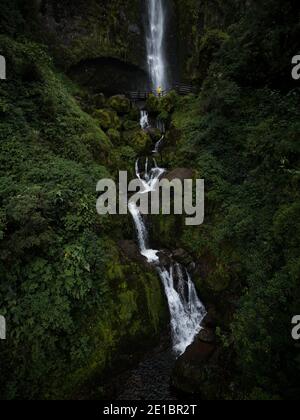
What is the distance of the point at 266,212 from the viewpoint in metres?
8.12

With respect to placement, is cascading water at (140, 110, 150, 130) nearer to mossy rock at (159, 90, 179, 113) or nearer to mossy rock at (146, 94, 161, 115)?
mossy rock at (146, 94, 161, 115)

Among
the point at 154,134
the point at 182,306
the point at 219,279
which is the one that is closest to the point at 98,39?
the point at 154,134

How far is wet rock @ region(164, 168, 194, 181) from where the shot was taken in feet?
35.7

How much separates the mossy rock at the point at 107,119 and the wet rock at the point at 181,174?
5.16 metres

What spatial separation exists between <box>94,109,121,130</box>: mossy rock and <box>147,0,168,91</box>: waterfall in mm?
8766

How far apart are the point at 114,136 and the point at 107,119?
1.34 m

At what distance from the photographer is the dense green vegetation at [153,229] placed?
6109 mm

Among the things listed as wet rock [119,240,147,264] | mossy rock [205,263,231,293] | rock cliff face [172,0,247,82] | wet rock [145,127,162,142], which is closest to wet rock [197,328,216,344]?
mossy rock [205,263,231,293]

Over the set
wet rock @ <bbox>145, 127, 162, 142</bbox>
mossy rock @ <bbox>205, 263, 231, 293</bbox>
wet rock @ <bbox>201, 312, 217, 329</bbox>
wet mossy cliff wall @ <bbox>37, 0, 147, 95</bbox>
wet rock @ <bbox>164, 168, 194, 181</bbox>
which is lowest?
wet rock @ <bbox>201, 312, 217, 329</bbox>

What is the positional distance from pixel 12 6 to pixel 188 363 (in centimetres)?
1644

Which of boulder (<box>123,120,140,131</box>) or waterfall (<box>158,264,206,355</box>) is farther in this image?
boulder (<box>123,120,140,131</box>)

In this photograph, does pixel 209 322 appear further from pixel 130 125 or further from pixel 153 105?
pixel 153 105
